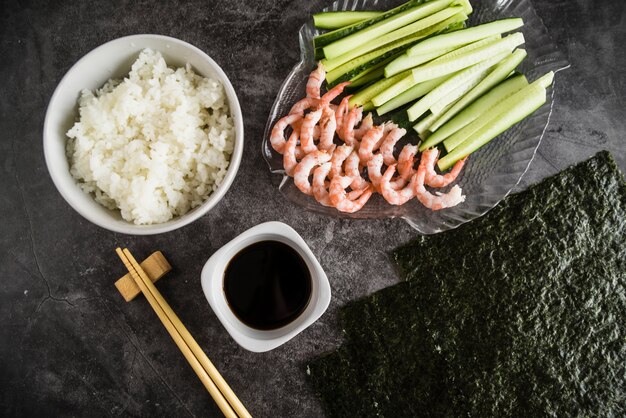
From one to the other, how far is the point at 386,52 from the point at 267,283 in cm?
104

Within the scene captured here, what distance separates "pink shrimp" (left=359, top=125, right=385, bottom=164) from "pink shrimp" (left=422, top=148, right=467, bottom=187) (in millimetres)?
200

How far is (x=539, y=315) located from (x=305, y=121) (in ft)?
4.31

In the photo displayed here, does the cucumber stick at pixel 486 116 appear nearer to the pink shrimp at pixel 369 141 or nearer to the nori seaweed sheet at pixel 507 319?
the pink shrimp at pixel 369 141

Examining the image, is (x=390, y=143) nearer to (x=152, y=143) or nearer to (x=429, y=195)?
(x=429, y=195)

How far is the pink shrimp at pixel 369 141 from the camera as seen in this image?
209cm

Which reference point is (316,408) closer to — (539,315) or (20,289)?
(539,315)

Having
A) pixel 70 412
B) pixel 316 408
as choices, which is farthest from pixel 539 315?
pixel 70 412

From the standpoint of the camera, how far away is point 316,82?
6.89ft

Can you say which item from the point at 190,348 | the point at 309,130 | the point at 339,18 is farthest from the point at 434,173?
the point at 190,348

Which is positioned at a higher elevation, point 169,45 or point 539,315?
point 169,45

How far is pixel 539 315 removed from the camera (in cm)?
230

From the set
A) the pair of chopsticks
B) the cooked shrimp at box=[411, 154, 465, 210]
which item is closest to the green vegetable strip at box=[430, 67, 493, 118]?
the cooked shrimp at box=[411, 154, 465, 210]

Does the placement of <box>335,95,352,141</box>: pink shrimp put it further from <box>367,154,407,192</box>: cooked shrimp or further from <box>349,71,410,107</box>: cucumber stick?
<box>367,154,407,192</box>: cooked shrimp

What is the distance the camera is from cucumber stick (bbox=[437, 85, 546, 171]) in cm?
210
